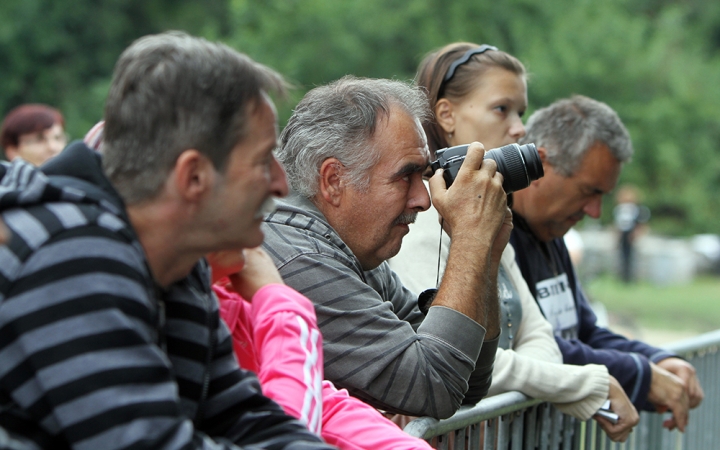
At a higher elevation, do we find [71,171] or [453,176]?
[71,171]

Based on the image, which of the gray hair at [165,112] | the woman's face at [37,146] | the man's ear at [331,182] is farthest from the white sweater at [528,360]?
the woman's face at [37,146]

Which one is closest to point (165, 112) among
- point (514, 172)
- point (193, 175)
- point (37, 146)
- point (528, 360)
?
point (193, 175)

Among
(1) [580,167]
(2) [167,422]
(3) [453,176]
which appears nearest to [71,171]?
(2) [167,422]

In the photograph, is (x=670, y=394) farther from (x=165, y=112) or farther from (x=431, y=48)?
(x=431, y=48)

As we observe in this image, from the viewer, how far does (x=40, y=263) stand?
1.28 m

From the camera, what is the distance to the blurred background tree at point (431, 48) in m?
21.0

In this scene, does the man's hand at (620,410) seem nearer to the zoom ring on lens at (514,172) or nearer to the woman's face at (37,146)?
the zoom ring on lens at (514,172)

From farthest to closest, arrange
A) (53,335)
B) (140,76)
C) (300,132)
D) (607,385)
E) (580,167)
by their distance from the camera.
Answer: (580,167) → (607,385) → (300,132) → (140,76) → (53,335)

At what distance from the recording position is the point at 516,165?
2.58 meters

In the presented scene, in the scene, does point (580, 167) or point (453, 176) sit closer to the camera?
point (453, 176)

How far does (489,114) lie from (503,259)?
0.69 metres

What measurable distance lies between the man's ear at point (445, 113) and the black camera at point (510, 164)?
990mm

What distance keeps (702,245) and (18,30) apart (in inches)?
754

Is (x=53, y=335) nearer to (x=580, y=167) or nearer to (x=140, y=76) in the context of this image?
(x=140, y=76)
